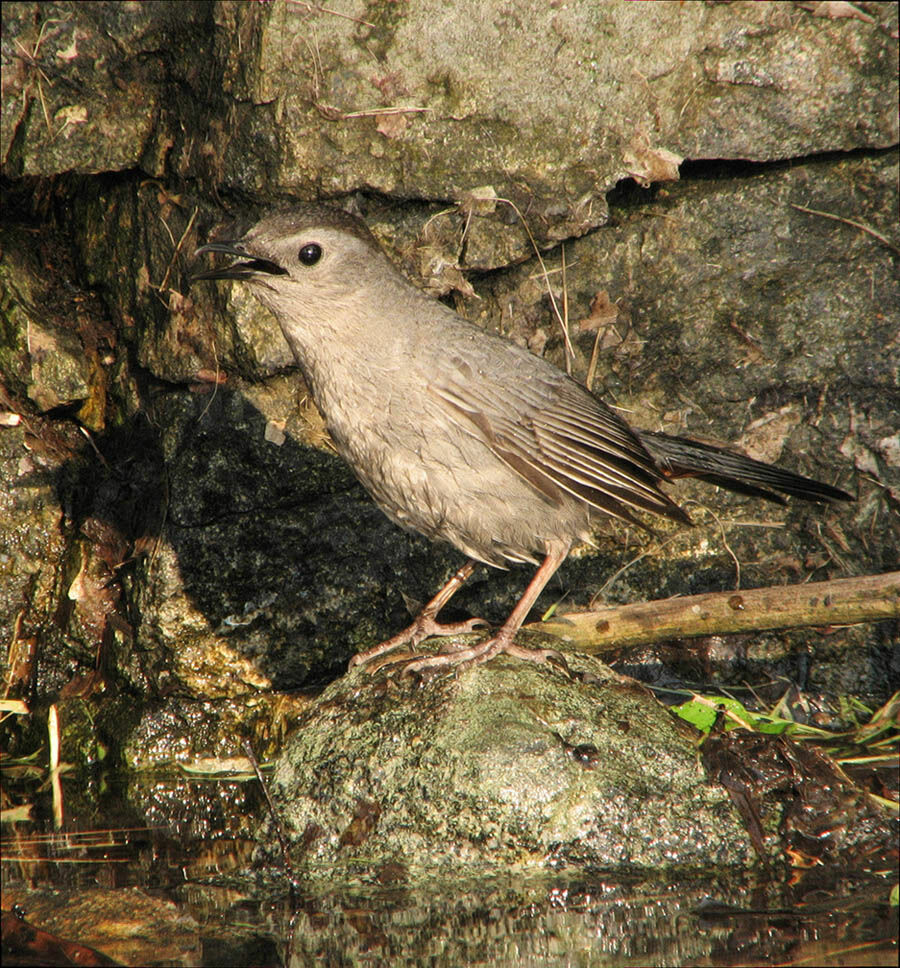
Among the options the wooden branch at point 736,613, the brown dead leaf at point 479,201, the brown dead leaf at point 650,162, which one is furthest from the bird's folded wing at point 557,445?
the brown dead leaf at point 650,162

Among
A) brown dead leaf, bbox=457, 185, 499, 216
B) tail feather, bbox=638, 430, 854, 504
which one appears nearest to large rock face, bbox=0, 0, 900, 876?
brown dead leaf, bbox=457, 185, 499, 216

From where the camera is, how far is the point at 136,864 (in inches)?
173

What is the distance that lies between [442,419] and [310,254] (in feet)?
2.99

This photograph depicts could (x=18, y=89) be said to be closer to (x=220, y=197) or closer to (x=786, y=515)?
(x=220, y=197)

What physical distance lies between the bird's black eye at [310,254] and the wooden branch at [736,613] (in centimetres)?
206

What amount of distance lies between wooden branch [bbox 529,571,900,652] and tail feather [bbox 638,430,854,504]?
445 mm

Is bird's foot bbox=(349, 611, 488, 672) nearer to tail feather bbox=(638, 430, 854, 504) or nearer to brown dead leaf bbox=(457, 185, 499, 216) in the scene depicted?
tail feather bbox=(638, 430, 854, 504)

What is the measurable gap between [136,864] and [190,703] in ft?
4.64

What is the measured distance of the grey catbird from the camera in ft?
14.9

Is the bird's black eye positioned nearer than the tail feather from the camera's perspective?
Yes

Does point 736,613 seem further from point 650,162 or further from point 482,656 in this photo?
point 650,162

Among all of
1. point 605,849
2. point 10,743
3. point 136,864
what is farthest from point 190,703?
point 605,849

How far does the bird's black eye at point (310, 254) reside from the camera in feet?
14.8

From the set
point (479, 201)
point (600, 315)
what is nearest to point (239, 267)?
point (479, 201)
